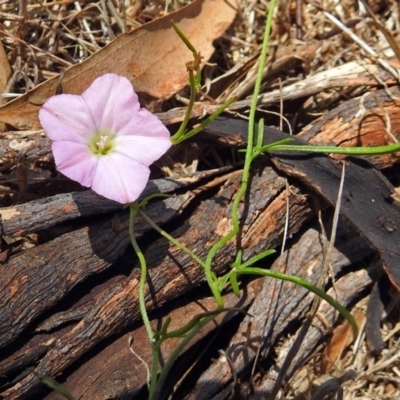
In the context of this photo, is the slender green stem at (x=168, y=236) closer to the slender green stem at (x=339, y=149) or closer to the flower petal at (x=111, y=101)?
the flower petal at (x=111, y=101)

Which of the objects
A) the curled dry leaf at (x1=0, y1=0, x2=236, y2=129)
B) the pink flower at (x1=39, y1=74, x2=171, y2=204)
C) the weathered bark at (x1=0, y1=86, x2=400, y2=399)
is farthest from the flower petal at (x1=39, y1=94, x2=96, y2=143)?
the curled dry leaf at (x1=0, y1=0, x2=236, y2=129)

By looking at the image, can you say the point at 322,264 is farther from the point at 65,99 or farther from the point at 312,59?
the point at 65,99

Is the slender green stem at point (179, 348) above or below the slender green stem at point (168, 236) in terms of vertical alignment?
below

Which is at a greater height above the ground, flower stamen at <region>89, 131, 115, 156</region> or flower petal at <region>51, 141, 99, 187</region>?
flower petal at <region>51, 141, 99, 187</region>

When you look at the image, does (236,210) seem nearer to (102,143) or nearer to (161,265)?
(161,265)

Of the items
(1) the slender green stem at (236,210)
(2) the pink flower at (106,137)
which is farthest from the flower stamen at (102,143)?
(1) the slender green stem at (236,210)

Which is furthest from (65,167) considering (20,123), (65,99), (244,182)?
(244,182)

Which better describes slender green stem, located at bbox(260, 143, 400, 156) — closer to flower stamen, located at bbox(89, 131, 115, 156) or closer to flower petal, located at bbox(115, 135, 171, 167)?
flower petal, located at bbox(115, 135, 171, 167)
